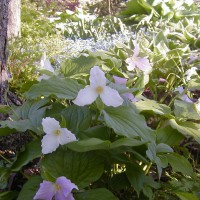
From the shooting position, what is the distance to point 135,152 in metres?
1.32

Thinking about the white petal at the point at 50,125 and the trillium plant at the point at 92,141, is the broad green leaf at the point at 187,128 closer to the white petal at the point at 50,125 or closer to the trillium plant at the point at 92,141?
the trillium plant at the point at 92,141

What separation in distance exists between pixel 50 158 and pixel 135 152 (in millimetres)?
310

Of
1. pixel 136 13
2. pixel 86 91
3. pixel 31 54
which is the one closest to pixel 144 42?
pixel 31 54

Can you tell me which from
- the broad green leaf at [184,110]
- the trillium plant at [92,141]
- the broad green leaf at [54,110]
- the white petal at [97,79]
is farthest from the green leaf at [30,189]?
the broad green leaf at [184,110]

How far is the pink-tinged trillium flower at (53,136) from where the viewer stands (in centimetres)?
129

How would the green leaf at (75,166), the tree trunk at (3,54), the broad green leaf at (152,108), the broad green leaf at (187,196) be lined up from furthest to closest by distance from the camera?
the tree trunk at (3,54) < the broad green leaf at (152,108) < the broad green leaf at (187,196) < the green leaf at (75,166)

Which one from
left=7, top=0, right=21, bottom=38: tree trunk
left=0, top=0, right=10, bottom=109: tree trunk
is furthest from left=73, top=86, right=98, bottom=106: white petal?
left=7, top=0, right=21, bottom=38: tree trunk

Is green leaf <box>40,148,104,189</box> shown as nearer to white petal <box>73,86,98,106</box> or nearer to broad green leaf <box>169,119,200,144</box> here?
white petal <box>73,86,98,106</box>

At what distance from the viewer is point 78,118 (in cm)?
142

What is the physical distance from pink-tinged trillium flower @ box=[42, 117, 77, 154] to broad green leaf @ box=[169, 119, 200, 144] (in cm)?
49

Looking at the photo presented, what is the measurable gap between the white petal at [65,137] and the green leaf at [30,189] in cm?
18

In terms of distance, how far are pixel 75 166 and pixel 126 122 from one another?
245mm

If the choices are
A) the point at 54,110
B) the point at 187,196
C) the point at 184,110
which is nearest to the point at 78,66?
the point at 54,110

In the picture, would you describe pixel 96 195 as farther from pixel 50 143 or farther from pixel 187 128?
pixel 187 128
